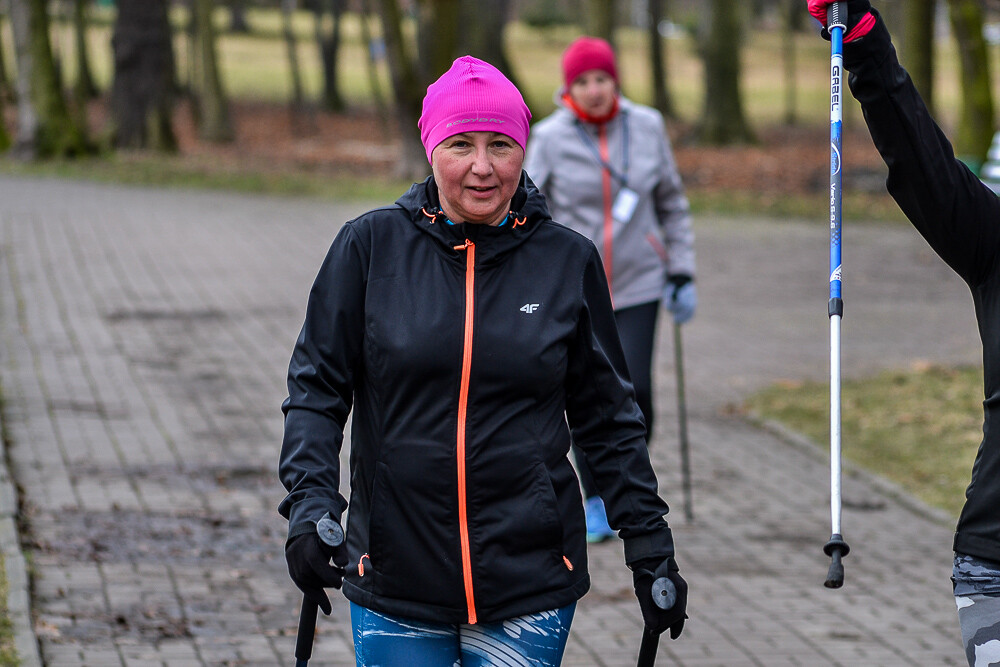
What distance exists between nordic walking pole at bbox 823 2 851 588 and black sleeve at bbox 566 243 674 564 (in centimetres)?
35

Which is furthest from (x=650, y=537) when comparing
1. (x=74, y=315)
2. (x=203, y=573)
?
(x=74, y=315)

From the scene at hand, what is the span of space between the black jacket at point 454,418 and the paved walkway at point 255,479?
7.88 ft

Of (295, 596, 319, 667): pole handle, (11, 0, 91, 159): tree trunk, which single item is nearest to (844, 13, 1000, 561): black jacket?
(295, 596, 319, 667): pole handle

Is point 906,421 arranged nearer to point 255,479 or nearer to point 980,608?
point 255,479

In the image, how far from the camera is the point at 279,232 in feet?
60.8

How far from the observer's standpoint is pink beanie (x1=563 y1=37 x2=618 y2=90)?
6.55 m

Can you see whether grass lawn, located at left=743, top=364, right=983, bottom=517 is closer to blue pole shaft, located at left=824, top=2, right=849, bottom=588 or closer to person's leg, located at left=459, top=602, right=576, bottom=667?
blue pole shaft, located at left=824, top=2, right=849, bottom=588

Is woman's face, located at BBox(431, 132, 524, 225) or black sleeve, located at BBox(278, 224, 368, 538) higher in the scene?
woman's face, located at BBox(431, 132, 524, 225)

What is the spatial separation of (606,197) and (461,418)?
12.6 feet

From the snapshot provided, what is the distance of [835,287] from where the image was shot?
11.3 ft

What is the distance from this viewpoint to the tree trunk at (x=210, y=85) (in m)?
32.6

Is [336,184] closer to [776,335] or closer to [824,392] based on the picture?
[776,335]

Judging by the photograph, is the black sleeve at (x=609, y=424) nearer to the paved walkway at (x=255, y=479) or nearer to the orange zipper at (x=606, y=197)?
the paved walkway at (x=255, y=479)

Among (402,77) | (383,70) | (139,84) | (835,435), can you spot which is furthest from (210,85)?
(835,435)
